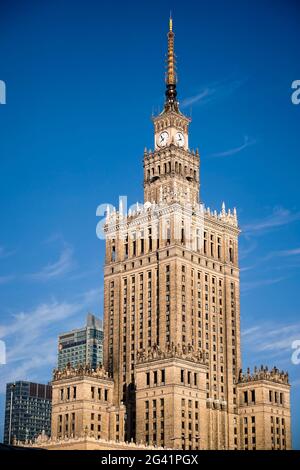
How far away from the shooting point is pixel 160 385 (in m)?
196

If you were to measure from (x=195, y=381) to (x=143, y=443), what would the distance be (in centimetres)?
1807
